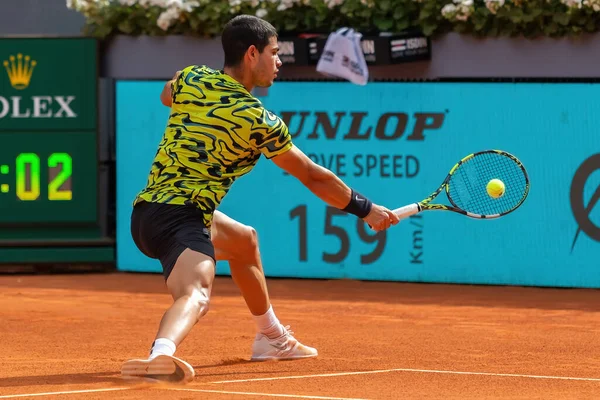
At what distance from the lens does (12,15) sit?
1391 cm

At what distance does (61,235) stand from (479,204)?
16.5 ft

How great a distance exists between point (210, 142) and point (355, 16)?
5831 mm

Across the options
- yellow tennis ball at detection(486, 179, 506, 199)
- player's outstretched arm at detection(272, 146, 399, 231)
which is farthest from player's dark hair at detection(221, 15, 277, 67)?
yellow tennis ball at detection(486, 179, 506, 199)

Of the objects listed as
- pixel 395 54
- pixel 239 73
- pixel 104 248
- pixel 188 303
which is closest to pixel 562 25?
pixel 395 54

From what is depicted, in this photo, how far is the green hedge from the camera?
10.5m

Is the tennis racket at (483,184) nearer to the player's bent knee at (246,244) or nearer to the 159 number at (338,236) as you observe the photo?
the player's bent knee at (246,244)

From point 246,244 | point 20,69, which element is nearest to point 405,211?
point 246,244

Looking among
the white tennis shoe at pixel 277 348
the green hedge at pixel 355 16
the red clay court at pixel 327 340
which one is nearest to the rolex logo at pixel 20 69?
the green hedge at pixel 355 16

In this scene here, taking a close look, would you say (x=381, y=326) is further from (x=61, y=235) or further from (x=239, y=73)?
(x=61, y=235)

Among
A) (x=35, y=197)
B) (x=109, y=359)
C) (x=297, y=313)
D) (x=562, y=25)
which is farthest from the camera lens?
(x=35, y=197)

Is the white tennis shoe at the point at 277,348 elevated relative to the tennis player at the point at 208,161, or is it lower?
lower

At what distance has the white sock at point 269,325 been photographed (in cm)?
650

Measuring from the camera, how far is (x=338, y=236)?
35.8 ft

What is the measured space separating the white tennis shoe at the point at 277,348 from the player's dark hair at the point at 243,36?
1.54 metres
